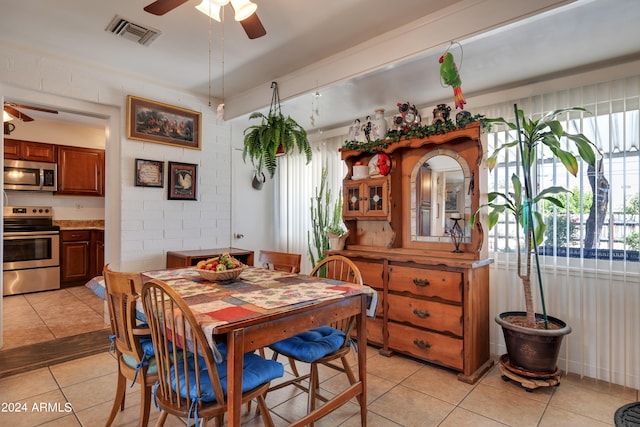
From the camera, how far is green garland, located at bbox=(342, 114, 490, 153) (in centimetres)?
269

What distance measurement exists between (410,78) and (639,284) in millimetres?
2349

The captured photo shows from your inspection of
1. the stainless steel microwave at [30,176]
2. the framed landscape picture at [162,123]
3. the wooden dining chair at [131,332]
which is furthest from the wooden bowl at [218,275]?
the stainless steel microwave at [30,176]

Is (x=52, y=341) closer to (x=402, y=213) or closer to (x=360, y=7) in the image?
(x=402, y=213)

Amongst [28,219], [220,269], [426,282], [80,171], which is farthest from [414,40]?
[28,219]

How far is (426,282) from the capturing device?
2.74m

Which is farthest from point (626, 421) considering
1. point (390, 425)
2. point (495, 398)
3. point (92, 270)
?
point (92, 270)

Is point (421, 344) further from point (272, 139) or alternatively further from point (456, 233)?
point (272, 139)

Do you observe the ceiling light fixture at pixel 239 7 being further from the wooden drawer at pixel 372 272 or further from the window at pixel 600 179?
the window at pixel 600 179

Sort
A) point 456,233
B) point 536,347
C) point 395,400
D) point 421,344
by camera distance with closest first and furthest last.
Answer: point 395,400, point 536,347, point 421,344, point 456,233

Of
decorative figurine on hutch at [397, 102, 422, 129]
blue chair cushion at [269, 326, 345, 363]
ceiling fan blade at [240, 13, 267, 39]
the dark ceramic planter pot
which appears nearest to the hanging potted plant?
ceiling fan blade at [240, 13, 267, 39]

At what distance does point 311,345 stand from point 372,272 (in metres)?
1.31

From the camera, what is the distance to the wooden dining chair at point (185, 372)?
1.30 metres

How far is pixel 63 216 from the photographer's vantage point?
5.55 meters

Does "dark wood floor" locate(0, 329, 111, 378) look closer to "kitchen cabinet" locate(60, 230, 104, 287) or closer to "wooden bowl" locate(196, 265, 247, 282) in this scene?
"wooden bowl" locate(196, 265, 247, 282)
